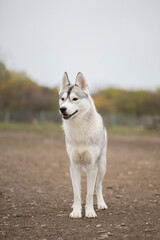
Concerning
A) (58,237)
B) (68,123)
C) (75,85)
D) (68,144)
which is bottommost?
(58,237)

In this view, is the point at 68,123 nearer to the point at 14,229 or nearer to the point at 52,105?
the point at 14,229

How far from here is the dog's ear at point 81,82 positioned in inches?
205

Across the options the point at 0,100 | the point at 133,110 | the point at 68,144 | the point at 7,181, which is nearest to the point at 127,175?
the point at 7,181

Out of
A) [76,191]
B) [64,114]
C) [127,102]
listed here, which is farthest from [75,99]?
[127,102]

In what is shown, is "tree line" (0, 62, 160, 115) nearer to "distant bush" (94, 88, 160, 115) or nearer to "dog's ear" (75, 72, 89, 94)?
"distant bush" (94, 88, 160, 115)

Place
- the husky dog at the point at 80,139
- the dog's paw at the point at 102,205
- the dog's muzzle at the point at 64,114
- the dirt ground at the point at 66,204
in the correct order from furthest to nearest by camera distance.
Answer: the dog's paw at the point at 102,205 < the husky dog at the point at 80,139 < the dog's muzzle at the point at 64,114 < the dirt ground at the point at 66,204

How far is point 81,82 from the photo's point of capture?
17.3ft

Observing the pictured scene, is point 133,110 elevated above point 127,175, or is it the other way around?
point 133,110

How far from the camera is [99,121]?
5.31 m

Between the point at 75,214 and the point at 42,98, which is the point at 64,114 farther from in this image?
the point at 42,98

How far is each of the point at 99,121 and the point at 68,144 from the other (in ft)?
2.31

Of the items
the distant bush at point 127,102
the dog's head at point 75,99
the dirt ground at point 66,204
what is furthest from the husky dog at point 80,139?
the distant bush at point 127,102

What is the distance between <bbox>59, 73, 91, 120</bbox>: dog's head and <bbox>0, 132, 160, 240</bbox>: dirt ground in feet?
5.63

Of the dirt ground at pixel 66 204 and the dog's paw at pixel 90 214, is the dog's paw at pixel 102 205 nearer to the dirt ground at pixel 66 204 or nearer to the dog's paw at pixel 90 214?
the dirt ground at pixel 66 204
